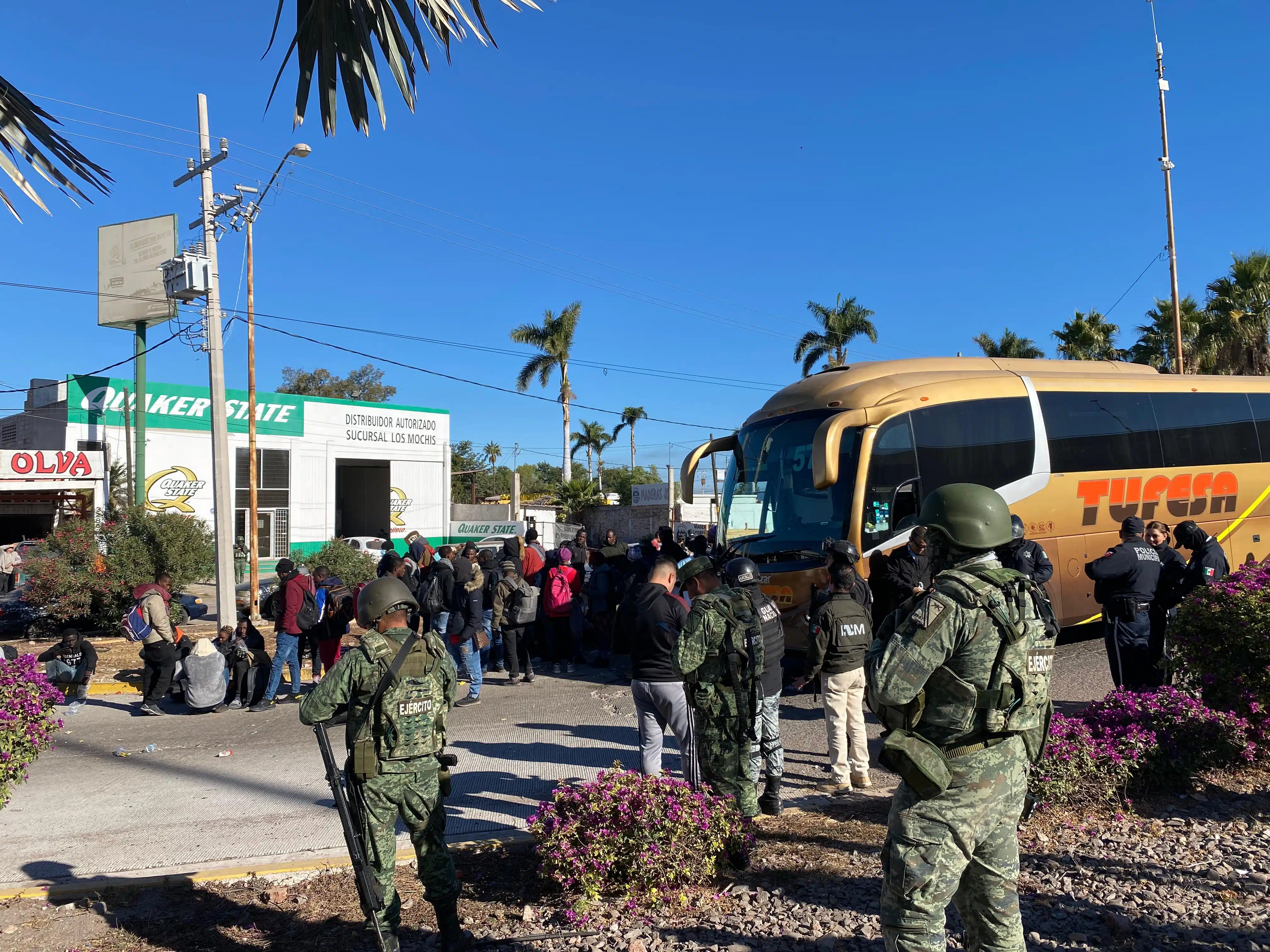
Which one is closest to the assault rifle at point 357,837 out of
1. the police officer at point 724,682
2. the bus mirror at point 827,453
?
the police officer at point 724,682

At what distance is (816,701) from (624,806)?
516cm

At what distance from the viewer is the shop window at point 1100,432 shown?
11430 mm

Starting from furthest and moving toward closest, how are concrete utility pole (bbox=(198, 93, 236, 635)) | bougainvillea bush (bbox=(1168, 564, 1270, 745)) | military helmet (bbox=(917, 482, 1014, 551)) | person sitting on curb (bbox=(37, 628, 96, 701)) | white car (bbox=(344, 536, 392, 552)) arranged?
white car (bbox=(344, 536, 392, 552))
concrete utility pole (bbox=(198, 93, 236, 635))
person sitting on curb (bbox=(37, 628, 96, 701))
bougainvillea bush (bbox=(1168, 564, 1270, 745))
military helmet (bbox=(917, 482, 1014, 551))

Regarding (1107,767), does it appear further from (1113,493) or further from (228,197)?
(228,197)

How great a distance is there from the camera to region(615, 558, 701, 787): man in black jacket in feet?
17.6

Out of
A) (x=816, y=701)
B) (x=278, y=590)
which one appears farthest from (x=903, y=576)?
(x=278, y=590)

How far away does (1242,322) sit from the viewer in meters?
24.4

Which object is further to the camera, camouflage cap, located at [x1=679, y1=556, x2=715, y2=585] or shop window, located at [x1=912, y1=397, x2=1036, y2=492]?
shop window, located at [x1=912, y1=397, x2=1036, y2=492]

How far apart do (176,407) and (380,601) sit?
3150 centimetres

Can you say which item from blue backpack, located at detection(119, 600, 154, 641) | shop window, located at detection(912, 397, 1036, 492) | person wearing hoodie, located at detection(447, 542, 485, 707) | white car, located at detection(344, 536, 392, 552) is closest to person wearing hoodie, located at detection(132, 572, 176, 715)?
blue backpack, located at detection(119, 600, 154, 641)

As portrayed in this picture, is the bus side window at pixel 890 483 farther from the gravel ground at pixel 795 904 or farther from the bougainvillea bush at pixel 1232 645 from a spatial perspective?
the gravel ground at pixel 795 904

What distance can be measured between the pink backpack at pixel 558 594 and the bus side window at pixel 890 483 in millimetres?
3926

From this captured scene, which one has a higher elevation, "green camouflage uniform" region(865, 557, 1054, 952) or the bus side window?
the bus side window

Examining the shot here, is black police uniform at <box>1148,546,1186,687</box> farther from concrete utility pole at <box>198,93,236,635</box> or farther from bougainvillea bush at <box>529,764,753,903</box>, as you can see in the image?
concrete utility pole at <box>198,93,236,635</box>
